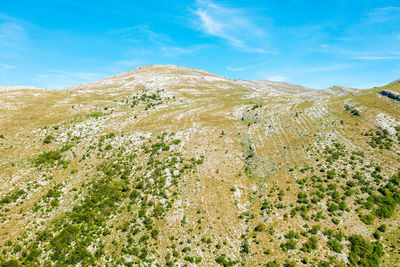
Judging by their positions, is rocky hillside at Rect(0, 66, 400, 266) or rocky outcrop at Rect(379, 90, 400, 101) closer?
rocky hillside at Rect(0, 66, 400, 266)

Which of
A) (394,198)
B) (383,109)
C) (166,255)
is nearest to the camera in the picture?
(166,255)

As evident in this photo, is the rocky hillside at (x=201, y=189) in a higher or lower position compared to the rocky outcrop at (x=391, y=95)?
lower

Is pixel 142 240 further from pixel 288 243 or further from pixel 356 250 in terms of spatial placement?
pixel 356 250

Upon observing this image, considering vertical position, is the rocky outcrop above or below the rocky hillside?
above

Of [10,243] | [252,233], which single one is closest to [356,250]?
[252,233]

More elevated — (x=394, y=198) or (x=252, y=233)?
(x=394, y=198)

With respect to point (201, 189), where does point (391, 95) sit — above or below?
above

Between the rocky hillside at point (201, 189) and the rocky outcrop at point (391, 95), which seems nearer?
the rocky hillside at point (201, 189)

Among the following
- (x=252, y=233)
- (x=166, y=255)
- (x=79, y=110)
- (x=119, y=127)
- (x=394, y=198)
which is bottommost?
(x=166, y=255)
